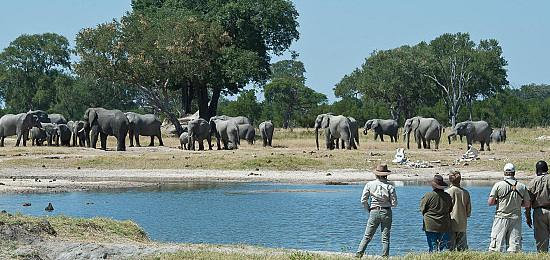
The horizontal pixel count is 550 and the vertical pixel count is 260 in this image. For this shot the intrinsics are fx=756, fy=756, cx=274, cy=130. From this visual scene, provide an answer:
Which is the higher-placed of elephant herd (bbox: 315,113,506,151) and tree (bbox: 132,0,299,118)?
tree (bbox: 132,0,299,118)

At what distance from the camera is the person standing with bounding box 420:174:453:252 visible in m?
10.8

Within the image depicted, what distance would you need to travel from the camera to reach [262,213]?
19047 millimetres

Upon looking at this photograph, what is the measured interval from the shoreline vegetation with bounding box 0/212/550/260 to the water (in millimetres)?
1997

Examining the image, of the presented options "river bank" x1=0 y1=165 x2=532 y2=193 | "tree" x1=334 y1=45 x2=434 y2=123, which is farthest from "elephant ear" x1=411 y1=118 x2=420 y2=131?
"tree" x1=334 y1=45 x2=434 y2=123

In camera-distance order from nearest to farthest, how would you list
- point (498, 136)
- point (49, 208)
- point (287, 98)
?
point (49, 208) < point (498, 136) < point (287, 98)

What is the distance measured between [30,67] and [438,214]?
97.5m

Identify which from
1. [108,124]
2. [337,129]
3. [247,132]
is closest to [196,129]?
[108,124]

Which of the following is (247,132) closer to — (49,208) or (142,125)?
(142,125)

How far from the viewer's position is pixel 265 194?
76.9ft

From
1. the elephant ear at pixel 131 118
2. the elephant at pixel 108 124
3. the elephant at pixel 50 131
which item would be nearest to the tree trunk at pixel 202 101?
the elephant ear at pixel 131 118

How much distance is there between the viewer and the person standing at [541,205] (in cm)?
1145

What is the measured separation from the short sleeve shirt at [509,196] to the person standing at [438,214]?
3.19 feet

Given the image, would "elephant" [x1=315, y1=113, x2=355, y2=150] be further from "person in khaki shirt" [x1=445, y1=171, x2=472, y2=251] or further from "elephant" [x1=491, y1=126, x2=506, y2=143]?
"person in khaki shirt" [x1=445, y1=171, x2=472, y2=251]

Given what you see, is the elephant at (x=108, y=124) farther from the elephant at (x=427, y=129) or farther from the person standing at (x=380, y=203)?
the person standing at (x=380, y=203)
